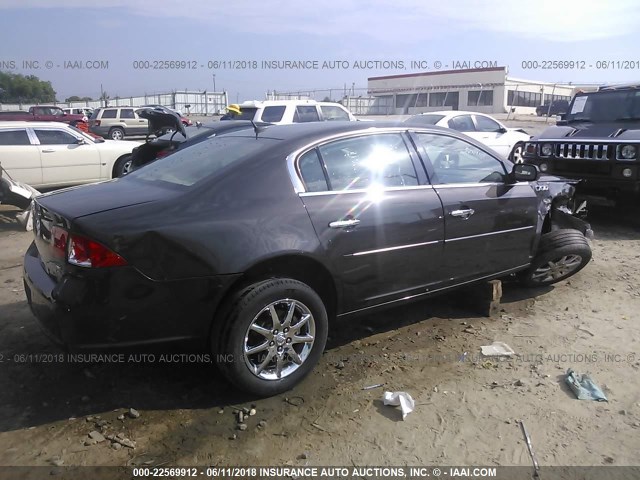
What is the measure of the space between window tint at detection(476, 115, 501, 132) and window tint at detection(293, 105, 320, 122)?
3.84m

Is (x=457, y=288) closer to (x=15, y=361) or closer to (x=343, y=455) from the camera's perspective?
(x=343, y=455)

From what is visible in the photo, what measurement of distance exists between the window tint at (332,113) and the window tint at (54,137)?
17.0 ft

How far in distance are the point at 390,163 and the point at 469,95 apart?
160 feet

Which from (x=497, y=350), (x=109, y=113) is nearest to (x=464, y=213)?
(x=497, y=350)

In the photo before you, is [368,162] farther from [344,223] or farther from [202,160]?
[202,160]

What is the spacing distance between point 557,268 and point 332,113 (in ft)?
25.6

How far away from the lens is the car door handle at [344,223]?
3.25 m

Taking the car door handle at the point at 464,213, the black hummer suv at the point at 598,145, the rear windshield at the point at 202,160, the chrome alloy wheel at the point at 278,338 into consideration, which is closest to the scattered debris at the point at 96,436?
the chrome alloy wheel at the point at 278,338

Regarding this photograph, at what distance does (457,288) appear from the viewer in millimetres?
4090

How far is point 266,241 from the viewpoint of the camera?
2.97m

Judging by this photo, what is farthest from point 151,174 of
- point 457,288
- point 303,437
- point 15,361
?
point 457,288

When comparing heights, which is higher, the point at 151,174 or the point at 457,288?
the point at 151,174

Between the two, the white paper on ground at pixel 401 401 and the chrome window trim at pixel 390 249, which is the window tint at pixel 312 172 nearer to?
the chrome window trim at pixel 390 249

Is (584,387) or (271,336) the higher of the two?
(271,336)
